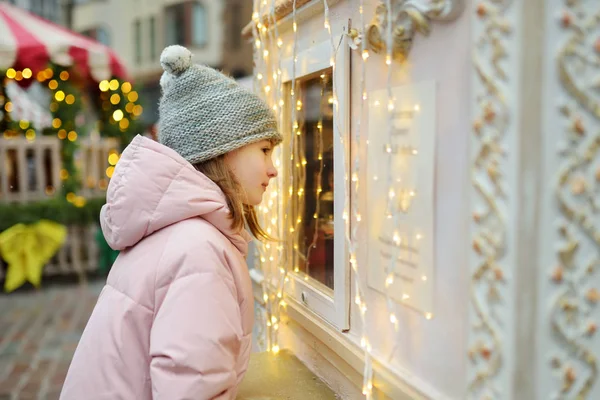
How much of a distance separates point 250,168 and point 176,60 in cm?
41

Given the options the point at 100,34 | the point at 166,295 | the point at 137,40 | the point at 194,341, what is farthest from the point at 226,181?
the point at 100,34

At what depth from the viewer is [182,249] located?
156cm

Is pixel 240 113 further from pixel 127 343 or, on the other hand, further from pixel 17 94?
pixel 17 94

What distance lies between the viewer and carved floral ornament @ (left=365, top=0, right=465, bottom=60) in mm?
1252

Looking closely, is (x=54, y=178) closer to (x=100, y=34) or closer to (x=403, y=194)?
(x=403, y=194)

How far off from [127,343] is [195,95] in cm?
78

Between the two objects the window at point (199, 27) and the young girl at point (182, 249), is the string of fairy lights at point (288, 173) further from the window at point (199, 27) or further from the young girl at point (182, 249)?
the window at point (199, 27)

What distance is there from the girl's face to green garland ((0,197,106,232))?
17.7 ft

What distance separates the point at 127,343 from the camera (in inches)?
63.1

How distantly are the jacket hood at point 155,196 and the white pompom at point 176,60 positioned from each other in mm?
252

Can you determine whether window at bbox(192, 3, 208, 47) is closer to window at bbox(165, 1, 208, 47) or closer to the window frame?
window at bbox(165, 1, 208, 47)

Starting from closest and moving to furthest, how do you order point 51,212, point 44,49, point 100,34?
point 44,49 < point 51,212 < point 100,34

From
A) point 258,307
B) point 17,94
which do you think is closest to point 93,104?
point 17,94

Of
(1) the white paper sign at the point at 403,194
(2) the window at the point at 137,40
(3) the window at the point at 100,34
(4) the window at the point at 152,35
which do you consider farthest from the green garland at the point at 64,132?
(3) the window at the point at 100,34
